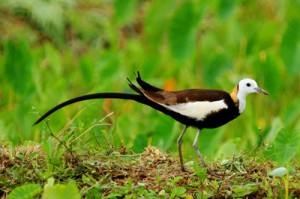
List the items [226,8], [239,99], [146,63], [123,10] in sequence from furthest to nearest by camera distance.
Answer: [123,10], [226,8], [146,63], [239,99]

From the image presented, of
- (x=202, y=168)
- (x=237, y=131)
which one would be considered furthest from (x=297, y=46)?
(x=202, y=168)

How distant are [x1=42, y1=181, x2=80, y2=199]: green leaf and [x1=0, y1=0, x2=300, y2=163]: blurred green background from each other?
591 millimetres

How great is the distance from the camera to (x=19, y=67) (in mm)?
7453

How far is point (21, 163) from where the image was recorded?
4676 millimetres

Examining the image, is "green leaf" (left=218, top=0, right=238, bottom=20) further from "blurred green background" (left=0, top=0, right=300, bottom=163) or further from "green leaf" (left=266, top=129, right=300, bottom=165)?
"green leaf" (left=266, top=129, right=300, bottom=165)

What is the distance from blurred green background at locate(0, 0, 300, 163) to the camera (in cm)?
647

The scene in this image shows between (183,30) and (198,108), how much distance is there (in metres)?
3.35

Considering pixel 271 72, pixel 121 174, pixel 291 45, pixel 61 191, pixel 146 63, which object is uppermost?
pixel 291 45

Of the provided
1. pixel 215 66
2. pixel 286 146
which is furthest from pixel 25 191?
pixel 215 66

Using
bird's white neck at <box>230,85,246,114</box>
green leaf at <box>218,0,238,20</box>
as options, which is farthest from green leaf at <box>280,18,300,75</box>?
bird's white neck at <box>230,85,246,114</box>

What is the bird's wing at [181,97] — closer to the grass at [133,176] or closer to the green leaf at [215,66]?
the grass at [133,176]

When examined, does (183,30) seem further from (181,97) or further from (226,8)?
(181,97)

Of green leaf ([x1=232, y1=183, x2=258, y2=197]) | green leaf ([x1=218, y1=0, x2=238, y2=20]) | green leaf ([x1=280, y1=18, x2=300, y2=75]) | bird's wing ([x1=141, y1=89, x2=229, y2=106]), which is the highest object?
green leaf ([x1=218, y1=0, x2=238, y2=20])

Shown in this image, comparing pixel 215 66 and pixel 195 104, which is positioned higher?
pixel 215 66
